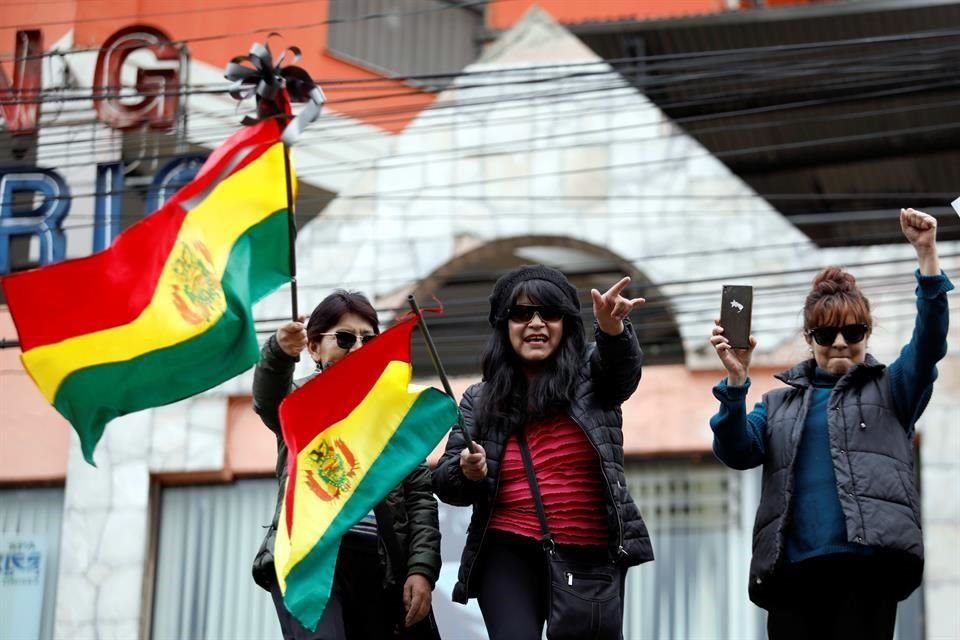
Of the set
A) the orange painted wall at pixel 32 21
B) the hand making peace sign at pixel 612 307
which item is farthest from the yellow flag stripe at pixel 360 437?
the orange painted wall at pixel 32 21

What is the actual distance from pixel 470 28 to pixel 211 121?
2.97m

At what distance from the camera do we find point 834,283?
8.12 meters

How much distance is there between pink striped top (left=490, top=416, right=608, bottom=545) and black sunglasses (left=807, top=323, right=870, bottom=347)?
1.01 metres

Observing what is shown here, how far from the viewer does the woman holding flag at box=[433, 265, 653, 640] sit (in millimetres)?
7930

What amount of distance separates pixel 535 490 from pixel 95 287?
188 centimetres

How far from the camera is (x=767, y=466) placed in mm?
8164

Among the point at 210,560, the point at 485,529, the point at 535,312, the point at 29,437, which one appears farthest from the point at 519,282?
the point at 29,437

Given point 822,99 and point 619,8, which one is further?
point 619,8

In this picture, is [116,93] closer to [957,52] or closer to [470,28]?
[470,28]

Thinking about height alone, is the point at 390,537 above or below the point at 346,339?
below

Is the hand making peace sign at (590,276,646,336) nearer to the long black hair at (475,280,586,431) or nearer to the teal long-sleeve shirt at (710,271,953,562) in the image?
the long black hair at (475,280,586,431)

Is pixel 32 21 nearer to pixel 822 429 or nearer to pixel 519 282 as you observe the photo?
pixel 519 282

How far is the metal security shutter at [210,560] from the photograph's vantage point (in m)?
15.6

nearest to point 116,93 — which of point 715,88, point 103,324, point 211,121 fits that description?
point 211,121
